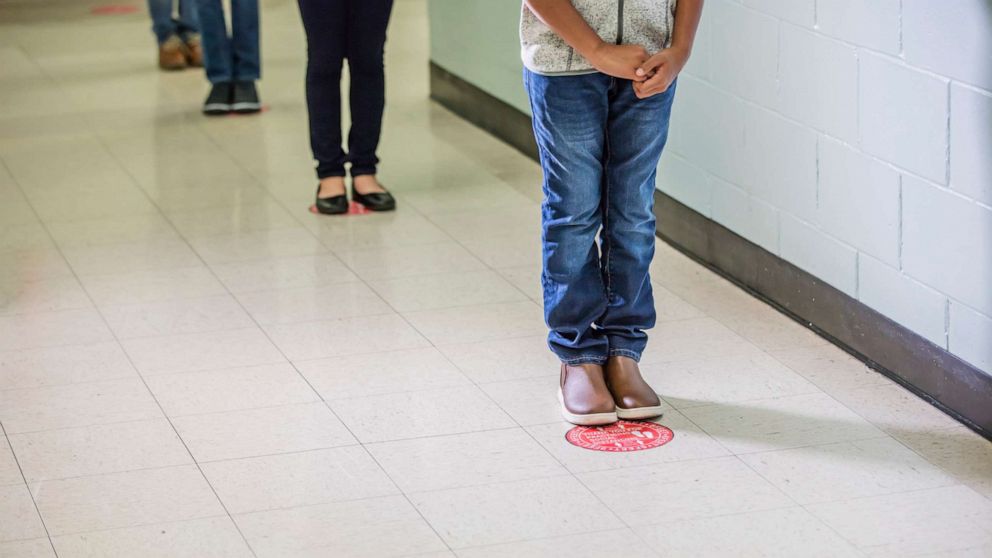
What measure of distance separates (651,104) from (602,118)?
94mm

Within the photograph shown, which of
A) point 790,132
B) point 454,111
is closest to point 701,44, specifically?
point 790,132

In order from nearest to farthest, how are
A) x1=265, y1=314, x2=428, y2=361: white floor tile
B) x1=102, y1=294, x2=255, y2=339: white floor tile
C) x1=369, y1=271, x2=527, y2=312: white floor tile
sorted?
1. x1=265, y1=314, x2=428, y2=361: white floor tile
2. x1=102, y1=294, x2=255, y2=339: white floor tile
3. x1=369, y1=271, x2=527, y2=312: white floor tile

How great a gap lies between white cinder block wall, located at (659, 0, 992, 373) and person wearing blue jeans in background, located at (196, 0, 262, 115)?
2.33 meters

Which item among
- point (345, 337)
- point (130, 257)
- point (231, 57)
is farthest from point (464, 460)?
A: point (231, 57)

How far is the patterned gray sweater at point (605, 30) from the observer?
8.23ft

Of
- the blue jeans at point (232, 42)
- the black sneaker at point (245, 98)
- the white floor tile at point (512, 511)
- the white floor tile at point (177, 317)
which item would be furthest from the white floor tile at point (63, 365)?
the blue jeans at point (232, 42)

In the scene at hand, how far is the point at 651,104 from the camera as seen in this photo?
258 cm

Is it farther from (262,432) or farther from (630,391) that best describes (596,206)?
(262,432)

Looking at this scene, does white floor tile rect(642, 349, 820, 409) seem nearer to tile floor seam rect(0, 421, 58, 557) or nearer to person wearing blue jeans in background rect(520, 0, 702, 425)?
person wearing blue jeans in background rect(520, 0, 702, 425)

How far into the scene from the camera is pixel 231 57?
5555 millimetres

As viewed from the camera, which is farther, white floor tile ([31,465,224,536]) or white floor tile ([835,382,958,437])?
white floor tile ([835,382,958,437])

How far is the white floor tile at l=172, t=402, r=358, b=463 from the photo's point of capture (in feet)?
8.62

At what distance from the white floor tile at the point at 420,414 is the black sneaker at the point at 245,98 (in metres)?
2.84

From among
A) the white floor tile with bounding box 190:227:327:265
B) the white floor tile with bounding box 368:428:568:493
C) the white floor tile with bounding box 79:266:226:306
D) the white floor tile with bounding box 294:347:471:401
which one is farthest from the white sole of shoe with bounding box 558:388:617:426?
the white floor tile with bounding box 190:227:327:265
